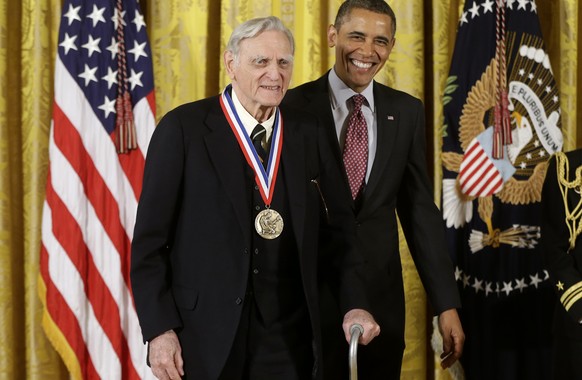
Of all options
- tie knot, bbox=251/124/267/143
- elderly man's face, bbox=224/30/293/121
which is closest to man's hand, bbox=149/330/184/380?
tie knot, bbox=251/124/267/143

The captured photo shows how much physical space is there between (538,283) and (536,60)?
1035 millimetres

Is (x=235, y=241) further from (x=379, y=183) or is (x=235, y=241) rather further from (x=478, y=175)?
(x=478, y=175)

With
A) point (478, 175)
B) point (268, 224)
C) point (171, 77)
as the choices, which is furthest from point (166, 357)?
point (171, 77)

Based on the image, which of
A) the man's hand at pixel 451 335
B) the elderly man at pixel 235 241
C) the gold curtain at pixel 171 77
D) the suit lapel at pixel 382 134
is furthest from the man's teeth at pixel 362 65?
the gold curtain at pixel 171 77

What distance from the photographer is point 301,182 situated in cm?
240

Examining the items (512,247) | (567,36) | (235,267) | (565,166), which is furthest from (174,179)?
(567,36)

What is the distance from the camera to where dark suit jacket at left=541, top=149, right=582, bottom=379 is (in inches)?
119

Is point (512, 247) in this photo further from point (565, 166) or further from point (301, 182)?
point (301, 182)

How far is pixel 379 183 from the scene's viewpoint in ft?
9.47

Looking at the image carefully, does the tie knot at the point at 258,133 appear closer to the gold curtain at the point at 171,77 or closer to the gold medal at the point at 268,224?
the gold medal at the point at 268,224

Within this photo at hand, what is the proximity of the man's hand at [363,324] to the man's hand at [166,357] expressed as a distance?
1.52 ft

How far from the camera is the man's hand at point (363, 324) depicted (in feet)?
7.55

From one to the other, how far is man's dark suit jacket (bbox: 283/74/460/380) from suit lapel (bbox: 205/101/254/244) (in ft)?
1.83

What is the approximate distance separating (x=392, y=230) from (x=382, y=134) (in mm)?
340
